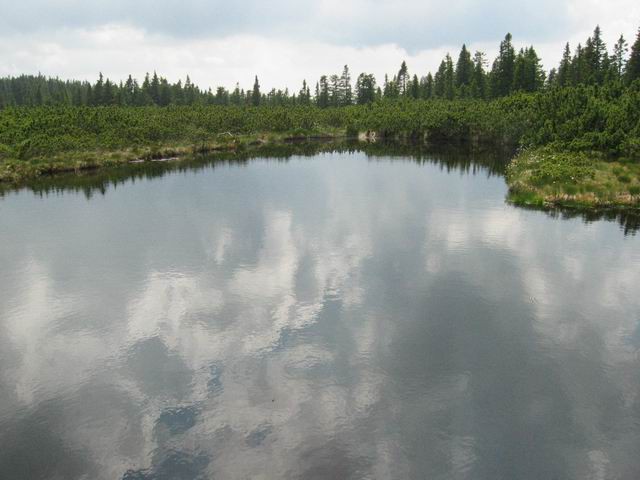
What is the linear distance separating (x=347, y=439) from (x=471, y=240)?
2520 centimetres

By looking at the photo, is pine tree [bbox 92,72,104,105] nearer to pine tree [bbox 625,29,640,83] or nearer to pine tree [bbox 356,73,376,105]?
pine tree [bbox 356,73,376,105]

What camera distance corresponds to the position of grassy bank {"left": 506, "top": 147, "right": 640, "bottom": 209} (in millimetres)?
49562

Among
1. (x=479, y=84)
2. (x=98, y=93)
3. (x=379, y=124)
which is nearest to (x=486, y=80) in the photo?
(x=479, y=84)

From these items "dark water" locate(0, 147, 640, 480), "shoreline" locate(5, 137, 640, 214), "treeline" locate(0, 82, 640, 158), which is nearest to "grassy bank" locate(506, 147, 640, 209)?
"shoreline" locate(5, 137, 640, 214)

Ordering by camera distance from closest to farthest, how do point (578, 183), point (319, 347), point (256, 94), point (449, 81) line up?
point (319, 347) < point (578, 183) < point (449, 81) < point (256, 94)

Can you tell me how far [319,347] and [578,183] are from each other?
128 feet

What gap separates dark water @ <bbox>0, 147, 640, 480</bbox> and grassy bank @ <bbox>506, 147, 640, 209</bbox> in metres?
5.09

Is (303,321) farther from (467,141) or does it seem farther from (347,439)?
(467,141)

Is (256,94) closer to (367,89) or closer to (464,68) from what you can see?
(367,89)

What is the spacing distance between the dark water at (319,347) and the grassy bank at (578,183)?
509cm

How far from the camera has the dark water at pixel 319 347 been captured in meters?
17.1

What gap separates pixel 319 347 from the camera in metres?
23.6

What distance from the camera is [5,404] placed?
19609mm

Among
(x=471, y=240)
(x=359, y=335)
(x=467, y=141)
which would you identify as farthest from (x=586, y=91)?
(x=359, y=335)
